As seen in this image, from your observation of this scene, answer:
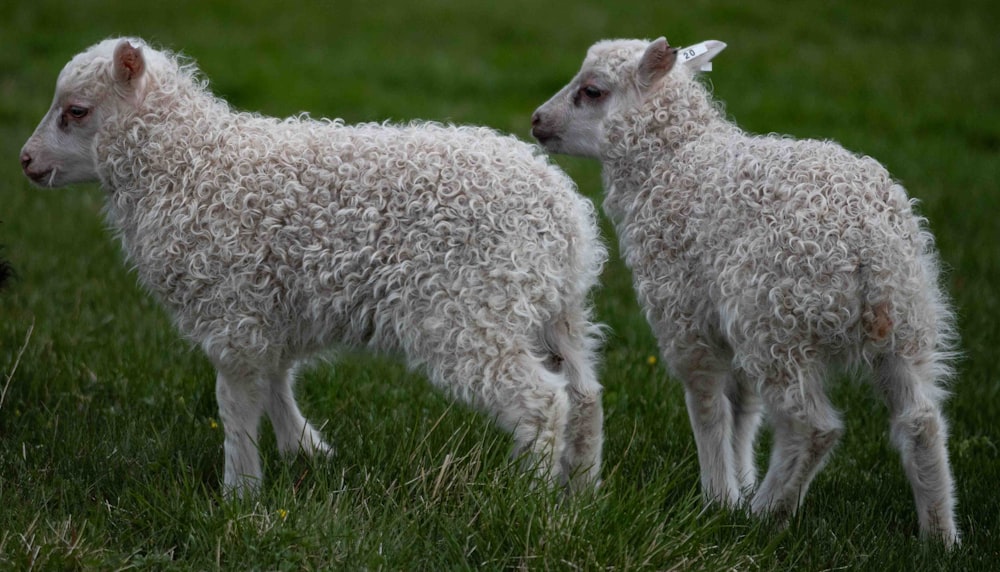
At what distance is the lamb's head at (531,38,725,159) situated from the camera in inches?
207

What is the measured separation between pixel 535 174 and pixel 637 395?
1.95 m

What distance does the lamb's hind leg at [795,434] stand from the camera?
14.9ft

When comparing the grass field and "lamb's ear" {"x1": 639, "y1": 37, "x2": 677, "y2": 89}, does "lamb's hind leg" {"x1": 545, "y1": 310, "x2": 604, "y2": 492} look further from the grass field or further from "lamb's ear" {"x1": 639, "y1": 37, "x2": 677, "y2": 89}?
"lamb's ear" {"x1": 639, "y1": 37, "x2": 677, "y2": 89}

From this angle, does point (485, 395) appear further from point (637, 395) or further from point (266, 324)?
point (637, 395)

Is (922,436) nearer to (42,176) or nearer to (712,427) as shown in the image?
(712,427)

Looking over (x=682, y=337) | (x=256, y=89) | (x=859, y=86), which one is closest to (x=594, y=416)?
(x=682, y=337)

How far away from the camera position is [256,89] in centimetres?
1396

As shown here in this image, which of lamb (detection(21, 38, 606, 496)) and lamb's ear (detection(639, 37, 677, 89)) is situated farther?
lamb's ear (detection(639, 37, 677, 89))

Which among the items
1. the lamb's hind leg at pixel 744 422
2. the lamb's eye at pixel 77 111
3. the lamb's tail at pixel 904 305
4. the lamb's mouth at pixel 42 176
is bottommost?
the lamb's hind leg at pixel 744 422

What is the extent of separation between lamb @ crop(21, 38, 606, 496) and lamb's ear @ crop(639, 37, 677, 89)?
75 centimetres

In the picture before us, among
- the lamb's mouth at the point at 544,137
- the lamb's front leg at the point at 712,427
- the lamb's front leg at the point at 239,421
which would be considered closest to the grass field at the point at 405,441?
the lamb's front leg at the point at 239,421

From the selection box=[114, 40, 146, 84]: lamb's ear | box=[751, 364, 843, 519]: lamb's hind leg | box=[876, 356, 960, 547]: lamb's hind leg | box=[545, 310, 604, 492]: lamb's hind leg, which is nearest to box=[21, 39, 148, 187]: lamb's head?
box=[114, 40, 146, 84]: lamb's ear

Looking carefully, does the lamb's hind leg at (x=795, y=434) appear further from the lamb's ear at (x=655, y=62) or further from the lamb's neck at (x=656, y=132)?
the lamb's ear at (x=655, y=62)

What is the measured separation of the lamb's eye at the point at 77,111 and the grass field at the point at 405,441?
3.80 ft
